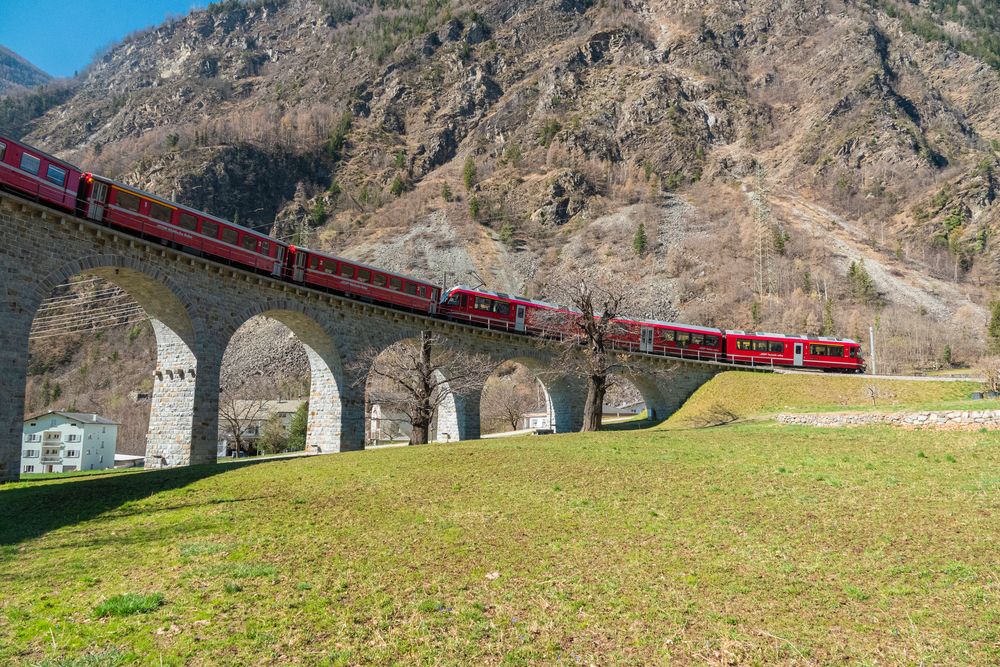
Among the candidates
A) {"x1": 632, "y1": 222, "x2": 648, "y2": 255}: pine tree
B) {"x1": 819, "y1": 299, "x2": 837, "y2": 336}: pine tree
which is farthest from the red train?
{"x1": 632, "y1": 222, "x2": 648, "y2": 255}: pine tree

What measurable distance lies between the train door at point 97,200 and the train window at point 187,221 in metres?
3.19

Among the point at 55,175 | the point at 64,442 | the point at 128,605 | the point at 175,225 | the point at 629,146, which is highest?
the point at 629,146

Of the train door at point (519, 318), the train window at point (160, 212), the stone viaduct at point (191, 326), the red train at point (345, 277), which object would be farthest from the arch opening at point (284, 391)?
the train door at point (519, 318)

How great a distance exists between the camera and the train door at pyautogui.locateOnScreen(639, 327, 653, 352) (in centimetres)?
4891

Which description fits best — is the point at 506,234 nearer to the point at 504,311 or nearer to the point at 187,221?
the point at 504,311

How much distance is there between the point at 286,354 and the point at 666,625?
7775 centimetres

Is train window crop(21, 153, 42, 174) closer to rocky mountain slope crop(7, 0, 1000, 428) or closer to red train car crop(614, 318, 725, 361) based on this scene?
red train car crop(614, 318, 725, 361)

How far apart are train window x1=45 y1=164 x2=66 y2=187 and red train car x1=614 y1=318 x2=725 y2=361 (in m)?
36.2

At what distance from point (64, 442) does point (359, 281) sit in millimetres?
40881

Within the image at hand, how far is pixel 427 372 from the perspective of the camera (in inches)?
1176

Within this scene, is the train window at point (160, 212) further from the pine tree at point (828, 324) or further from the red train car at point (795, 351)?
the pine tree at point (828, 324)

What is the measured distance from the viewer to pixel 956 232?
94.1m

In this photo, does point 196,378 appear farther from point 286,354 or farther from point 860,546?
point 286,354

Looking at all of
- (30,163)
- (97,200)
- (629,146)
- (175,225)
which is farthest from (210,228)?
(629,146)
